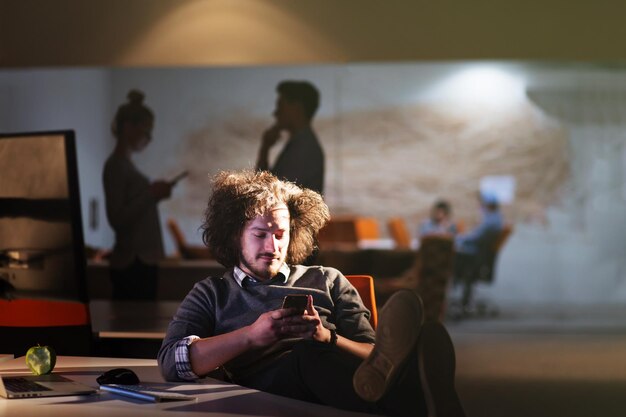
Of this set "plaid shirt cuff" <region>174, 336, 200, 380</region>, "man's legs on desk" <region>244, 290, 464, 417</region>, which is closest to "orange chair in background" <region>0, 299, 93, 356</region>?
"plaid shirt cuff" <region>174, 336, 200, 380</region>

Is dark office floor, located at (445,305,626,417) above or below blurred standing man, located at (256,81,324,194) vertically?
below

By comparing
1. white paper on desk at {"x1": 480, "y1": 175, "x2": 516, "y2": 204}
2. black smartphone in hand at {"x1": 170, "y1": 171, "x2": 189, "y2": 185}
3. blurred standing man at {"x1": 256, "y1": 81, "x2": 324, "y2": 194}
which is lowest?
white paper on desk at {"x1": 480, "y1": 175, "x2": 516, "y2": 204}

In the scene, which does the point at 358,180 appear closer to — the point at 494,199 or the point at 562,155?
the point at 494,199

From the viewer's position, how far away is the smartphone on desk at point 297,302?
2.62 m

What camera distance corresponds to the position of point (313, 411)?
214 centimetres

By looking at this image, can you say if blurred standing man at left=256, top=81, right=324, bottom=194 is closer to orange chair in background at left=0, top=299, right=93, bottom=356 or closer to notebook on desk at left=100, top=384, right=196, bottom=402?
orange chair in background at left=0, top=299, right=93, bottom=356

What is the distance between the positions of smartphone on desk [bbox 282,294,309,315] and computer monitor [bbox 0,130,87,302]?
92 cm

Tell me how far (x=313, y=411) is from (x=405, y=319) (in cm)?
38

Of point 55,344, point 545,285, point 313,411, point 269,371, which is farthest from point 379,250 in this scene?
point 313,411

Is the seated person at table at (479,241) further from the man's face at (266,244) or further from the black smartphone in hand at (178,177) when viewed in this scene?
the man's face at (266,244)

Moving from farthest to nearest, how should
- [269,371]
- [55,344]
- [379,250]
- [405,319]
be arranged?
[379,250] < [55,344] < [269,371] < [405,319]

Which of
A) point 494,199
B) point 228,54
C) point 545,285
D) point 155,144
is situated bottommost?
point 545,285

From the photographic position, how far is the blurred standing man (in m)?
6.78

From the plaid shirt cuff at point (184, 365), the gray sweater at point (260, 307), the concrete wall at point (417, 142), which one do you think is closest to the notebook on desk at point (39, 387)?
the plaid shirt cuff at point (184, 365)
